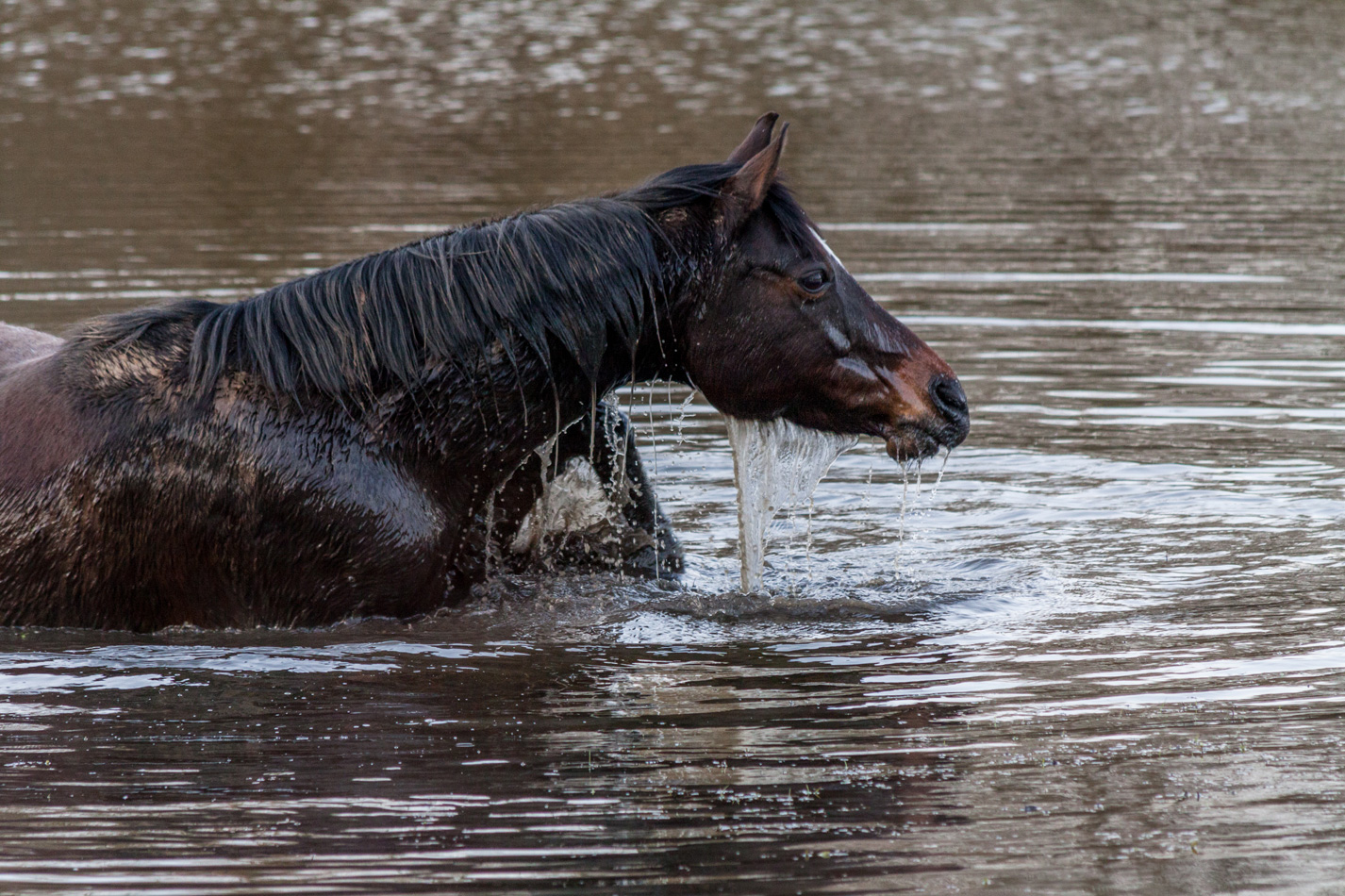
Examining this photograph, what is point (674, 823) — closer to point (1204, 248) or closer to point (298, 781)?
point (298, 781)

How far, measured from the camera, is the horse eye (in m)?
6.10

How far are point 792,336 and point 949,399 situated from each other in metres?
0.64

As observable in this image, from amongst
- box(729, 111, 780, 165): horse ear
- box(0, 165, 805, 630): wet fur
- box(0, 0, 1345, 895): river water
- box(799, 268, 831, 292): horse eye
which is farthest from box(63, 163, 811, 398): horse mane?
box(0, 0, 1345, 895): river water

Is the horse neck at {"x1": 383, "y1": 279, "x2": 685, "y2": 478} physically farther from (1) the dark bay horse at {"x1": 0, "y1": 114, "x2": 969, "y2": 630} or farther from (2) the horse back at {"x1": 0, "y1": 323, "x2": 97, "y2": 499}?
(2) the horse back at {"x1": 0, "y1": 323, "x2": 97, "y2": 499}

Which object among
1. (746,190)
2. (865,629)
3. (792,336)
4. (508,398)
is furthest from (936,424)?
(508,398)

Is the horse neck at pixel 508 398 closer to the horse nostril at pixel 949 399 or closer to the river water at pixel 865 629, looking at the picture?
the river water at pixel 865 629

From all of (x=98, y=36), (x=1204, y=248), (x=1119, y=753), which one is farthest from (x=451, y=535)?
(x=98, y=36)

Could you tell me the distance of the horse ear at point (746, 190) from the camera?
5.98m

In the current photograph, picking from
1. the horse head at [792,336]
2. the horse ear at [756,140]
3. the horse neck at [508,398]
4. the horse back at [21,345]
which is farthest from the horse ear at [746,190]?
the horse back at [21,345]

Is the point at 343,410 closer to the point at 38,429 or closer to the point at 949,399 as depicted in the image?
the point at 38,429

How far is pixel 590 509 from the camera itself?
6.74 m

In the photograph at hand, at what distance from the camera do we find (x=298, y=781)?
5004 mm

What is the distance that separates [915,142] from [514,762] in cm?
1421

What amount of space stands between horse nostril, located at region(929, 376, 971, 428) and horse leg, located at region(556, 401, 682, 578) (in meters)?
1.24
